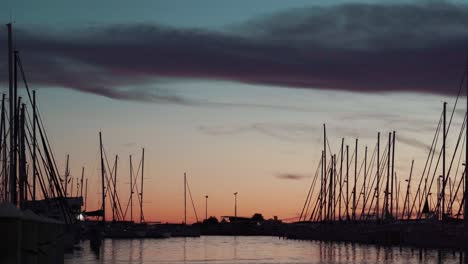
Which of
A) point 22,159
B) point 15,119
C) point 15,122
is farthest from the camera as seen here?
point 22,159

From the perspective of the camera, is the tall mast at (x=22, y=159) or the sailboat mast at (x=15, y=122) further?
the tall mast at (x=22, y=159)

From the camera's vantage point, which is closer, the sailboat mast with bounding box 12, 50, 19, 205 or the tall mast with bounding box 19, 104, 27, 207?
the sailboat mast with bounding box 12, 50, 19, 205

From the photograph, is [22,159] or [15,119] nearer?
[15,119]

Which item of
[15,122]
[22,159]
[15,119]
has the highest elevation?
[15,119]

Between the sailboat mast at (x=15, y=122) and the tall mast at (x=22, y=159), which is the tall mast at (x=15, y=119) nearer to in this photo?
the sailboat mast at (x=15, y=122)

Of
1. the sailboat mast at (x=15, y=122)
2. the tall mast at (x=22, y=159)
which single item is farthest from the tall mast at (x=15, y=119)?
the tall mast at (x=22, y=159)

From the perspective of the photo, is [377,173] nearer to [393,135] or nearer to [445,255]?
[393,135]

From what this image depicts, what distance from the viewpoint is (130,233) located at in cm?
14988

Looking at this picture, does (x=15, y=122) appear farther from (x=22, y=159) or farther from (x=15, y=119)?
(x=22, y=159)

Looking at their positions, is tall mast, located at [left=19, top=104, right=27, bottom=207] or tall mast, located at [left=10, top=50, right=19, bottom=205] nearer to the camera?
tall mast, located at [left=10, top=50, right=19, bottom=205]

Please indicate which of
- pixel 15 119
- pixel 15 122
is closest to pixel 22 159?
pixel 15 122

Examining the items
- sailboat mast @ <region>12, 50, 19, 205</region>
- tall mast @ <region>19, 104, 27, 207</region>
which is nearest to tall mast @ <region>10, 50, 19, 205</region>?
sailboat mast @ <region>12, 50, 19, 205</region>

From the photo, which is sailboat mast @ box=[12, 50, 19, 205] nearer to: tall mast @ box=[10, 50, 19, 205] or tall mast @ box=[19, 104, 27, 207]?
tall mast @ box=[10, 50, 19, 205]

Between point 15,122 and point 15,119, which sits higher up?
point 15,119
